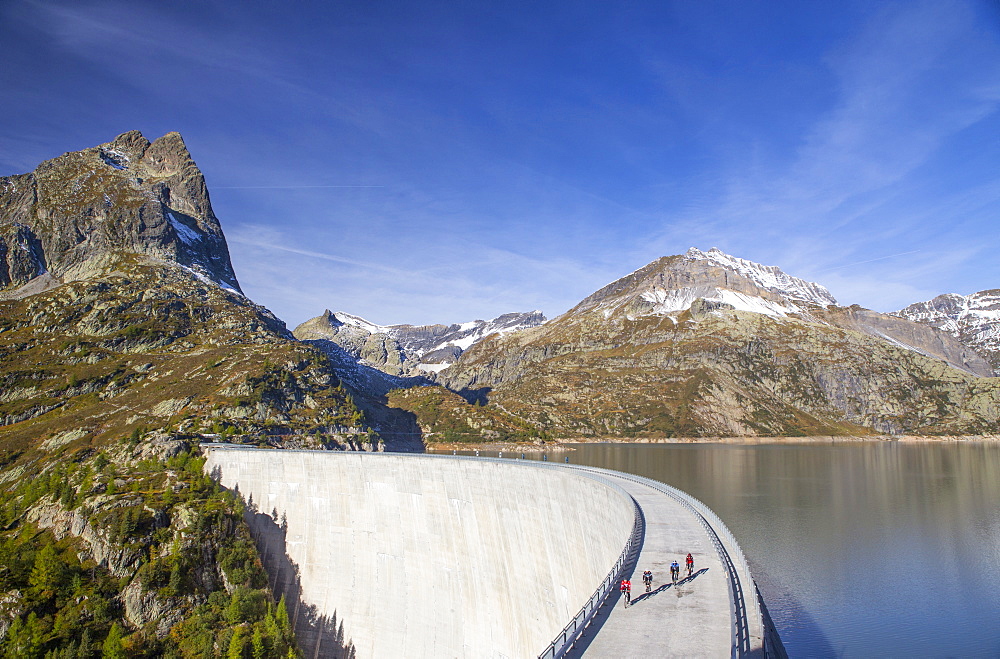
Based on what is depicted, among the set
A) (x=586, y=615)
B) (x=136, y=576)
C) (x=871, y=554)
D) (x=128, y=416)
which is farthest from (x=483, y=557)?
(x=128, y=416)

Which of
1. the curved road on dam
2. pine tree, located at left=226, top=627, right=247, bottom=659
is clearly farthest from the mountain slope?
the curved road on dam

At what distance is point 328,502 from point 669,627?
48640mm

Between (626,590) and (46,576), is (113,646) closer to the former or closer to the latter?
(46,576)

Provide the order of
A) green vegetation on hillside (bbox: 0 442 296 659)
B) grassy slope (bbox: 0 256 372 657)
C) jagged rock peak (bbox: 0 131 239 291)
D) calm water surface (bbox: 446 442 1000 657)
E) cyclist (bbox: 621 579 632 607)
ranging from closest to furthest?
cyclist (bbox: 621 579 632 607)
calm water surface (bbox: 446 442 1000 657)
green vegetation on hillside (bbox: 0 442 296 659)
grassy slope (bbox: 0 256 372 657)
jagged rock peak (bbox: 0 131 239 291)

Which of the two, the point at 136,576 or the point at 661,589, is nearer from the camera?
the point at 661,589

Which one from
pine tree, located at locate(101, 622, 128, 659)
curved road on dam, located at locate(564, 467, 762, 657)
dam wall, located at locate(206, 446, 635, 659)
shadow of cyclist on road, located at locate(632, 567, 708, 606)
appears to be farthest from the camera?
pine tree, located at locate(101, 622, 128, 659)

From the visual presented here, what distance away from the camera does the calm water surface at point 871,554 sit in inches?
1537

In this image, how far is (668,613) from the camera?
19.2 m

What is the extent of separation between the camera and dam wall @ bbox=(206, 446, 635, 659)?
122ft

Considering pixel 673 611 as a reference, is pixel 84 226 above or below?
above

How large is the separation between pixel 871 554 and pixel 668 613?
4750 centimetres

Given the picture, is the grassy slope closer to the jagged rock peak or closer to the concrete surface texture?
the jagged rock peak

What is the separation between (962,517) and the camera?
234 feet

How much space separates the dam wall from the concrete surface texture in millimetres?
4075
